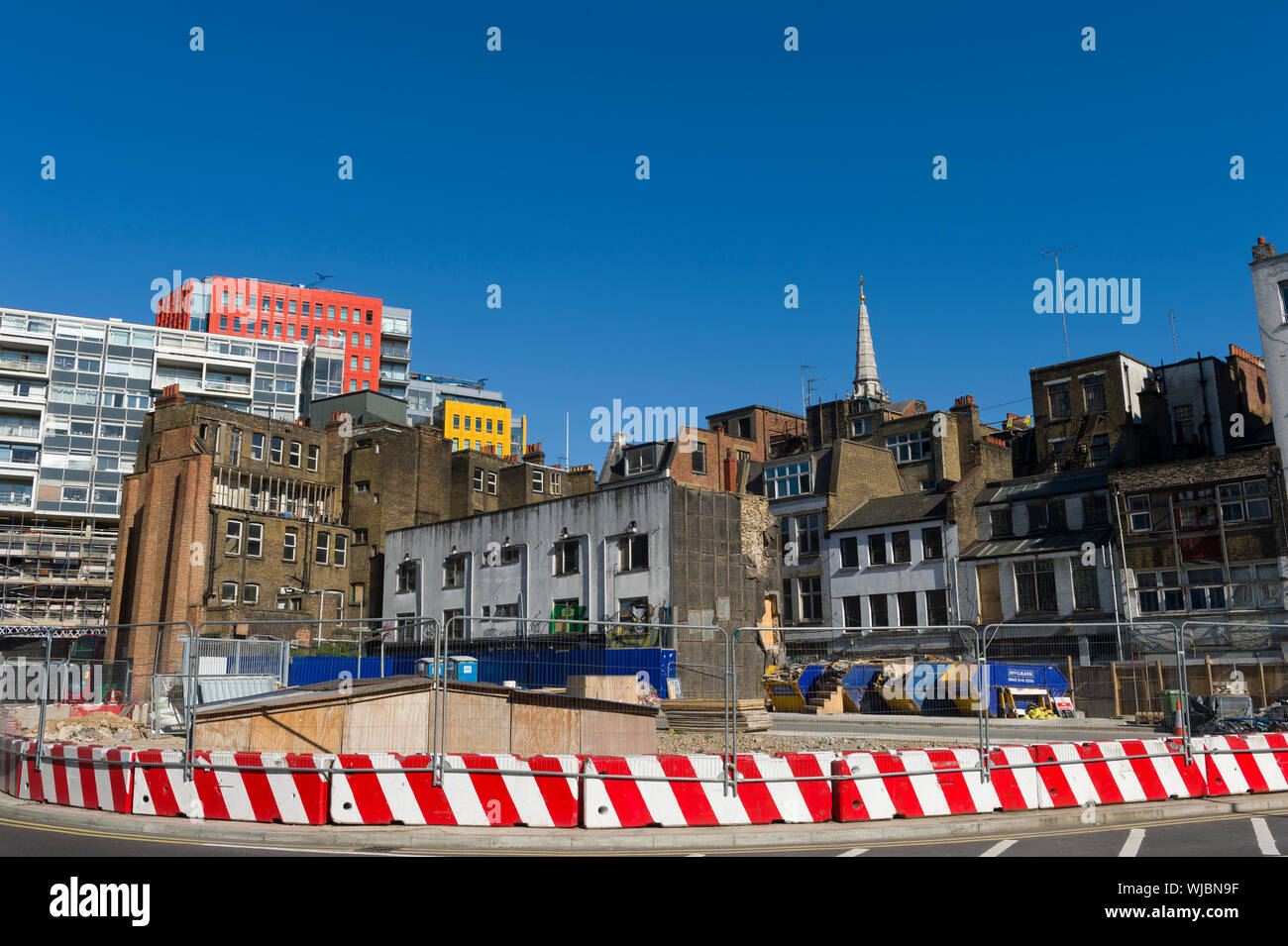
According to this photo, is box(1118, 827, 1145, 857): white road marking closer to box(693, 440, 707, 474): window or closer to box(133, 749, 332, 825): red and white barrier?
box(133, 749, 332, 825): red and white barrier

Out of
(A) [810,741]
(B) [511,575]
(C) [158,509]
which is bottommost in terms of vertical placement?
(A) [810,741]

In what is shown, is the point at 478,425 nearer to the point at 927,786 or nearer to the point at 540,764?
the point at 540,764

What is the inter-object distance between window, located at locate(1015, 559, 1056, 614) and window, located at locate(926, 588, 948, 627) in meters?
3.75

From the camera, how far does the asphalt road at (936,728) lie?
2300 centimetres

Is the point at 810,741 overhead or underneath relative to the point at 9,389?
underneath

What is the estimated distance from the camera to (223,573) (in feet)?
175

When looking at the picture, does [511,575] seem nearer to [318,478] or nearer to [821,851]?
[318,478]

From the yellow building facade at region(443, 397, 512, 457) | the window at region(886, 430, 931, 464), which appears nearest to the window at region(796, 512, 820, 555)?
the window at region(886, 430, 931, 464)

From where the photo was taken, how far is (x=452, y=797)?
41.0 feet

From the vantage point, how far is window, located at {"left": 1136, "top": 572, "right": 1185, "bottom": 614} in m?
45.3

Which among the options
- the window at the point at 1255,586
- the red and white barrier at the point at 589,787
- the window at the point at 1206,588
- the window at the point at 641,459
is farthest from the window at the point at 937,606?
the red and white barrier at the point at 589,787

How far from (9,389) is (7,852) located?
8830 cm

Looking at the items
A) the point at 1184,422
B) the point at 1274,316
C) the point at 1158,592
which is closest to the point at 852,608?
the point at 1158,592
